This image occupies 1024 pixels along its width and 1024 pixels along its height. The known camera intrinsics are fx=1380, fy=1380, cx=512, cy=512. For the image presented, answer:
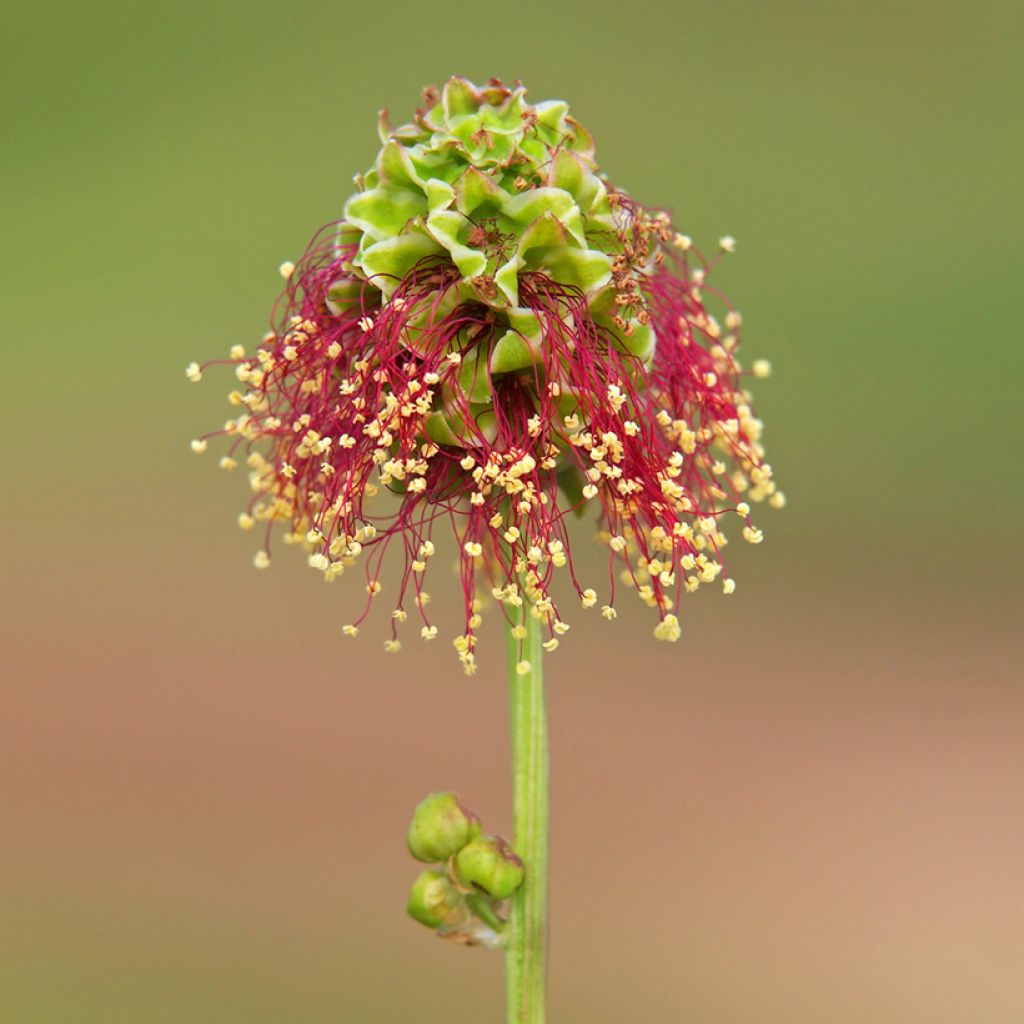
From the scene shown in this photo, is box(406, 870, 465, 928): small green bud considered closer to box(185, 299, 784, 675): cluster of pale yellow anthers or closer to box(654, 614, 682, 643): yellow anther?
box(185, 299, 784, 675): cluster of pale yellow anthers

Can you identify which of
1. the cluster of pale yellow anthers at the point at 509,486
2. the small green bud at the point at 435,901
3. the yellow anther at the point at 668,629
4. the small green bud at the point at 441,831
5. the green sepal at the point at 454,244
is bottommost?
the small green bud at the point at 435,901

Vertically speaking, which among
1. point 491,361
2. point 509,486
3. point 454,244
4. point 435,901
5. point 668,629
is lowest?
point 435,901

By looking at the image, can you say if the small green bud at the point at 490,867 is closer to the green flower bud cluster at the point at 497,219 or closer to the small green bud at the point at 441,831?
the small green bud at the point at 441,831

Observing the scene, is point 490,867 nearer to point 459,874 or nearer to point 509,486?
point 459,874

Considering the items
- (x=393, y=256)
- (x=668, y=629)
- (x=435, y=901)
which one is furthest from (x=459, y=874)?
(x=393, y=256)

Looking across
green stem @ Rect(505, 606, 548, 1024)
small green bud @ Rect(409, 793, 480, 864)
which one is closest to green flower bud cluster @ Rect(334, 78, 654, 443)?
green stem @ Rect(505, 606, 548, 1024)

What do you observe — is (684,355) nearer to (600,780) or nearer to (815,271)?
(600,780)

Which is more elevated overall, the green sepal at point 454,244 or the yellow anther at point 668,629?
the green sepal at point 454,244

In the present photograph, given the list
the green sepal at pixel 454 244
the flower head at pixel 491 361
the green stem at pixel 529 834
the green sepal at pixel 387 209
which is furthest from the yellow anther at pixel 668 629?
the green sepal at pixel 387 209

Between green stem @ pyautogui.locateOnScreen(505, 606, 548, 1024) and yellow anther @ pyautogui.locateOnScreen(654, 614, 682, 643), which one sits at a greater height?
yellow anther @ pyautogui.locateOnScreen(654, 614, 682, 643)
